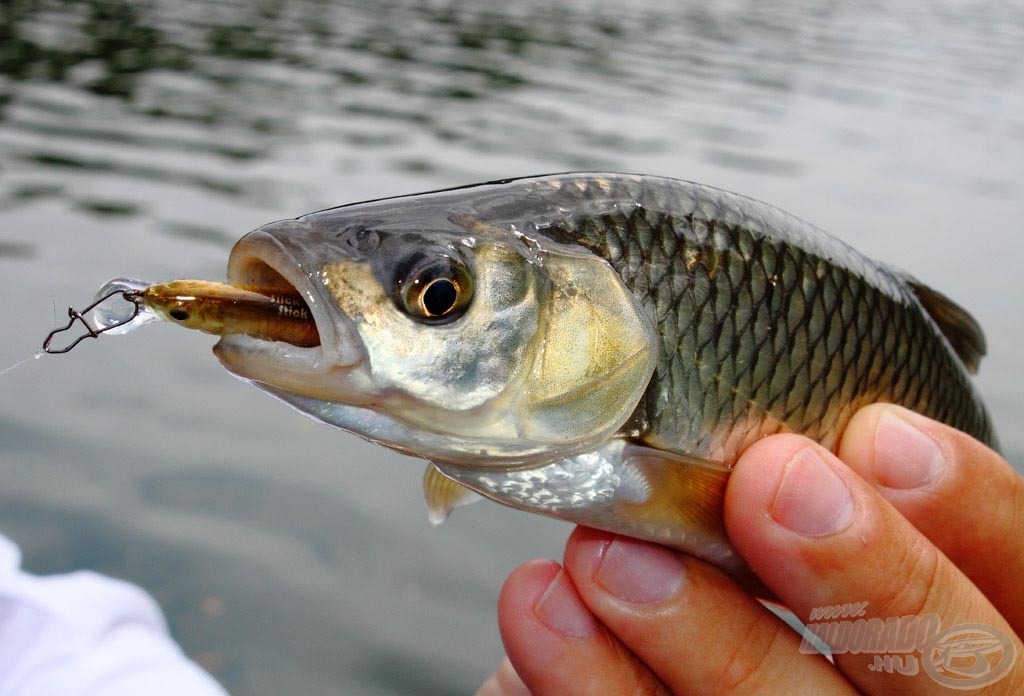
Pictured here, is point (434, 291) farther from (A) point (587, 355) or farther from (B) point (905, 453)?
(B) point (905, 453)

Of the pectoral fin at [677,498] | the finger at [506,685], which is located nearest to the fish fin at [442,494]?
the pectoral fin at [677,498]

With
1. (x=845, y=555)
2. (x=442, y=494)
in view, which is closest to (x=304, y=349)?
(x=442, y=494)

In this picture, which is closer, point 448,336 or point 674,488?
point 448,336

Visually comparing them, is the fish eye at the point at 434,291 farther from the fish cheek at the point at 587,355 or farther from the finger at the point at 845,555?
the finger at the point at 845,555

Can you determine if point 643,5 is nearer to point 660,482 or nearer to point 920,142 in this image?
point 920,142

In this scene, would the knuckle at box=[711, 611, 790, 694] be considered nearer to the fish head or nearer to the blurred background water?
the fish head

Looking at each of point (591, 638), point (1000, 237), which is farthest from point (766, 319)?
point (1000, 237)

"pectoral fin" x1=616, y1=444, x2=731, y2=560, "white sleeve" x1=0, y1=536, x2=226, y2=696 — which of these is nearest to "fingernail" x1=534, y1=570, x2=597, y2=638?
"pectoral fin" x1=616, y1=444, x2=731, y2=560
